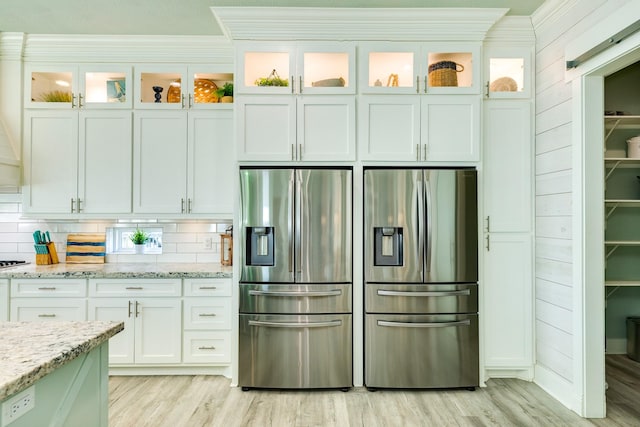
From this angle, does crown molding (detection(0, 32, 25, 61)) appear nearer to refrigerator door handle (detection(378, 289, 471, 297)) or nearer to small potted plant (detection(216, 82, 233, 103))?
small potted plant (detection(216, 82, 233, 103))

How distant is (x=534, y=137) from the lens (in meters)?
3.03

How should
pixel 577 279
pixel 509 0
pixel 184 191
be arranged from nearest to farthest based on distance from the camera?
pixel 577 279 → pixel 509 0 → pixel 184 191

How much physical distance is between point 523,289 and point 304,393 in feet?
6.07

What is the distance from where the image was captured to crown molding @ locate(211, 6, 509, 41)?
2.85 m

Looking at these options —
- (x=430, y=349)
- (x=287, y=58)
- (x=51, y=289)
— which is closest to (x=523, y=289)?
(x=430, y=349)

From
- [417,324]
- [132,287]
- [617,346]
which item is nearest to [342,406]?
[417,324]

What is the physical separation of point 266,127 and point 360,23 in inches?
41.1

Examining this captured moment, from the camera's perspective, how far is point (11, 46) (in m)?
3.25

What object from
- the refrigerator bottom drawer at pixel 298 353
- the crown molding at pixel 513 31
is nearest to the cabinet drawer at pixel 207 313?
the refrigerator bottom drawer at pixel 298 353

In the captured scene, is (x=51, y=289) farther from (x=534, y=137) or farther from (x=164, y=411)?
(x=534, y=137)

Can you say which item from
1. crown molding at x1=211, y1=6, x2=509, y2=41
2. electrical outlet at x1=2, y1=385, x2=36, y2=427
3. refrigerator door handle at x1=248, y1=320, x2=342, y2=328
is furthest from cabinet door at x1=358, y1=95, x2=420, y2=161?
electrical outlet at x1=2, y1=385, x2=36, y2=427

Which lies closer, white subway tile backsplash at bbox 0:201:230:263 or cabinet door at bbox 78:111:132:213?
cabinet door at bbox 78:111:132:213

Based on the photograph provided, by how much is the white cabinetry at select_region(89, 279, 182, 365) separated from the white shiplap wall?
279cm

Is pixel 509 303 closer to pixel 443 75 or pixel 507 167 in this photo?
pixel 507 167
